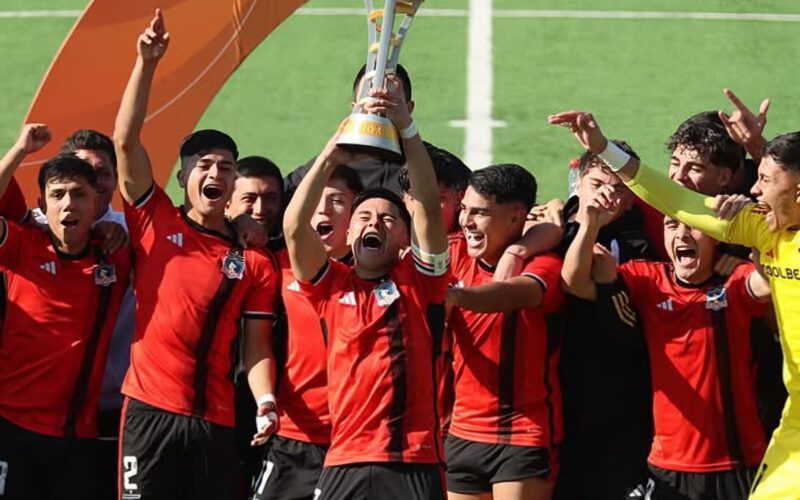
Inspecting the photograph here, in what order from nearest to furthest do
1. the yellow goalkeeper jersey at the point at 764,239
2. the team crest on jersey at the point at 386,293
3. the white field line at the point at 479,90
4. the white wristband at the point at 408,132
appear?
the white wristband at the point at 408,132
the yellow goalkeeper jersey at the point at 764,239
the team crest on jersey at the point at 386,293
the white field line at the point at 479,90

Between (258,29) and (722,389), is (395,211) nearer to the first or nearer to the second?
(722,389)

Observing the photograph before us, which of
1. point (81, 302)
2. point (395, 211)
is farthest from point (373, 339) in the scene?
point (81, 302)

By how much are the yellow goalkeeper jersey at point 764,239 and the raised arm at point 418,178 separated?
898mm

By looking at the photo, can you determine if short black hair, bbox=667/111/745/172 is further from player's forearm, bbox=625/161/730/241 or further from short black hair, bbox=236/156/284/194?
short black hair, bbox=236/156/284/194

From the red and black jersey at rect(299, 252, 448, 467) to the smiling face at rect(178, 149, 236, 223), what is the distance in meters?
0.72

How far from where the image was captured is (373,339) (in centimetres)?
666

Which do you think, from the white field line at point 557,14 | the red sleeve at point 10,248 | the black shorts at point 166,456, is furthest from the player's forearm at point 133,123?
the white field line at point 557,14

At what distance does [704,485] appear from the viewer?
7.01m

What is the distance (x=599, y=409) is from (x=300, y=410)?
1417mm

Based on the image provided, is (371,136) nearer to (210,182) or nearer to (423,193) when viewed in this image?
(423,193)

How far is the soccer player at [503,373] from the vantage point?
23.3 ft

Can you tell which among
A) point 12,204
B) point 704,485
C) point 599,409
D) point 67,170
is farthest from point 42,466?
point 704,485

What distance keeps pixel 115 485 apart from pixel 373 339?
1.71 metres

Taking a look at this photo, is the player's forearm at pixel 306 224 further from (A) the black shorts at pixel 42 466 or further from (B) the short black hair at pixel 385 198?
(A) the black shorts at pixel 42 466
